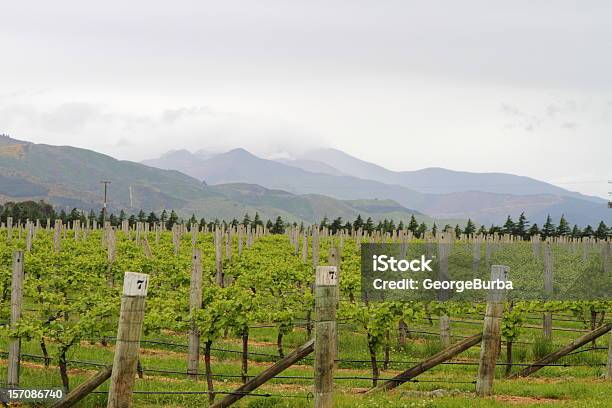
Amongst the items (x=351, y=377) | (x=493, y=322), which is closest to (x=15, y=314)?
(x=351, y=377)

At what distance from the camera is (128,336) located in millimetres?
10047

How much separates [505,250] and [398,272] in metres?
32.8

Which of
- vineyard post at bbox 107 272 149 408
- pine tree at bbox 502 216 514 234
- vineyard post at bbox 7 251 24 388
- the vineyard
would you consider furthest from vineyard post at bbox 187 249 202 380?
pine tree at bbox 502 216 514 234

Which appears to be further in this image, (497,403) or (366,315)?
(366,315)

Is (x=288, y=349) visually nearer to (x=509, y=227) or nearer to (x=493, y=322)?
(x=493, y=322)

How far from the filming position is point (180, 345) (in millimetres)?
20750

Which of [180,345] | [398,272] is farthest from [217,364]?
[398,272]

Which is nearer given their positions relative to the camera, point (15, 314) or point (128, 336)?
point (128, 336)

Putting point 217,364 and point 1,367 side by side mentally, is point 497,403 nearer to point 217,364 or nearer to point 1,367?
point 217,364

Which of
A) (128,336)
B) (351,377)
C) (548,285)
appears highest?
(548,285)

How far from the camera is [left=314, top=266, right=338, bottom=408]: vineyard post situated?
11008 mm

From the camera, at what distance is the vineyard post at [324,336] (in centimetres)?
1101

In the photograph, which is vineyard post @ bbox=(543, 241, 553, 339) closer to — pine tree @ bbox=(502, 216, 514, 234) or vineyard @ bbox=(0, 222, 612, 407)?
vineyard @ bbox=(0, 222, 612, 407)

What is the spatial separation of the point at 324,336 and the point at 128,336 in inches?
109
